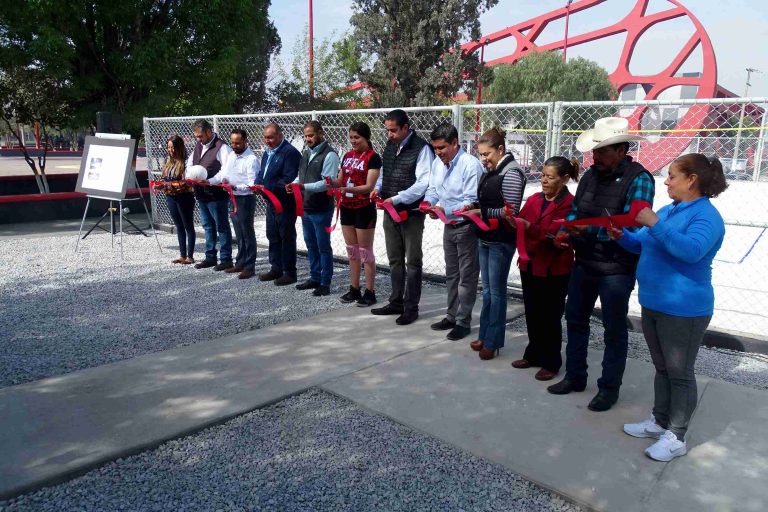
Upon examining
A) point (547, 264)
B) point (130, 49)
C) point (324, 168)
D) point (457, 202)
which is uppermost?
point (130, 49)

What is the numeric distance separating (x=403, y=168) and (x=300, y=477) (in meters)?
3.09

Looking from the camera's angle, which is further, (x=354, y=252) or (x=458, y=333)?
(x=354, y=252)

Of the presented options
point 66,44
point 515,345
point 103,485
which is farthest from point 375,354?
point 66,44

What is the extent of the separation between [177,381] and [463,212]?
2.50m

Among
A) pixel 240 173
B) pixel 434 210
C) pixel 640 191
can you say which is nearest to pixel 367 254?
pixel 434 210

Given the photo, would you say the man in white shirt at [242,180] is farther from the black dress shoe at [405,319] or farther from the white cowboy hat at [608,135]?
the white cowboy hat at [608,135]

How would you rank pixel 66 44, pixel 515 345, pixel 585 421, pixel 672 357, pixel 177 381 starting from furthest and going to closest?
pixel 66 44 → pixel 515 345 → pixel 177 381 → pixel 585 421 → pixel 672 357

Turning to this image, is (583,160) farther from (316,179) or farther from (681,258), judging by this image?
(681,258)

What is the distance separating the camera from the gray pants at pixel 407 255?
5305mm

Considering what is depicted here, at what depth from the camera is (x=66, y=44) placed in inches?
424

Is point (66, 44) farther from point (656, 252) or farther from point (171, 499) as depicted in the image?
point (656, 252)

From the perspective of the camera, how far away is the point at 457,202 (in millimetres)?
4777

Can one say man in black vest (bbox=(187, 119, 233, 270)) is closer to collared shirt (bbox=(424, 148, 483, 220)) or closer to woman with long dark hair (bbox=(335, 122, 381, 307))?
woman with long dark hair (bbox=(335, 122, 381, 307))

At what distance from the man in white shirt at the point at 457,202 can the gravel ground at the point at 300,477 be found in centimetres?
167
